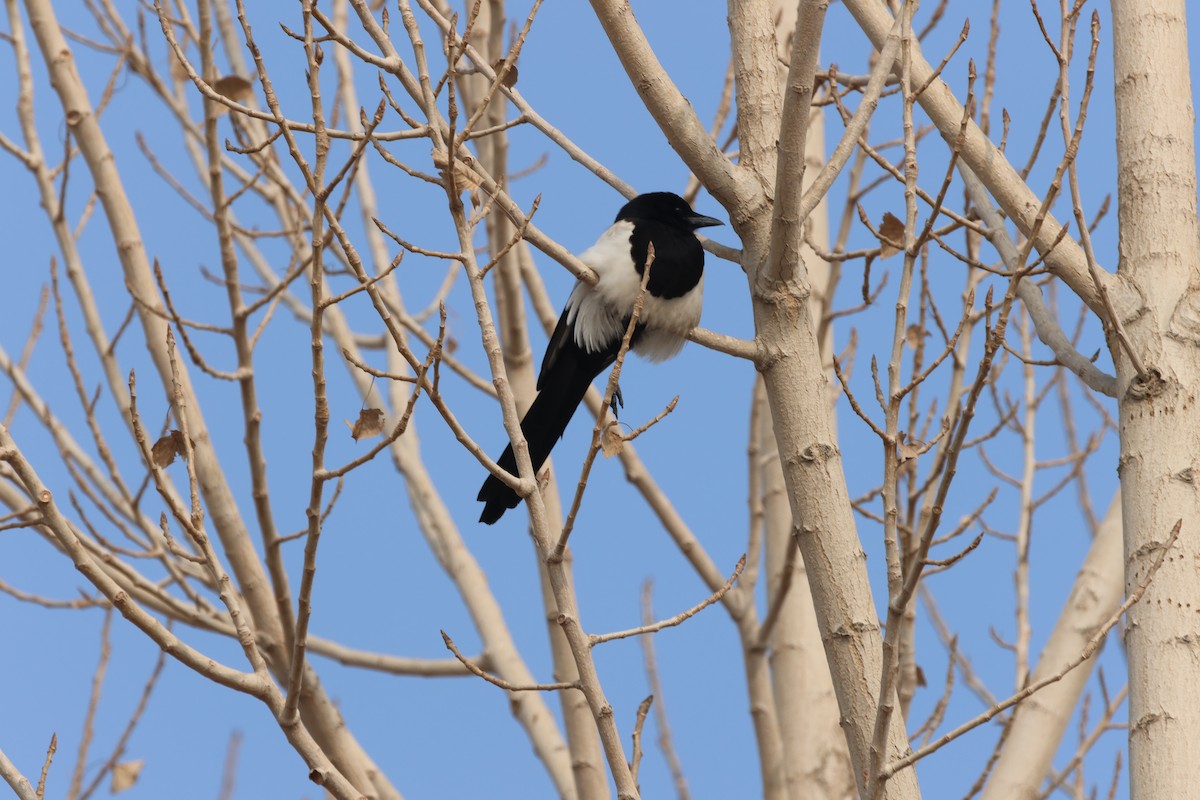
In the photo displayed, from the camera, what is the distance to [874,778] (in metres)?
2.08

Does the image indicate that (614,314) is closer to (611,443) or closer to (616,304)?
(616,304)

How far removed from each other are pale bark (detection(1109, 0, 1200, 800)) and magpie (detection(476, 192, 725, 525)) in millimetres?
1152

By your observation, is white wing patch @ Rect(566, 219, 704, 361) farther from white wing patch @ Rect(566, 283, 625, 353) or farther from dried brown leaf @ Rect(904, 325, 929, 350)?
dried brown leaf @ Rect(904, 325, 929, 350)

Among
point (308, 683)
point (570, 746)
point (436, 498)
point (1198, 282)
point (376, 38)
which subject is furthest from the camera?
point (436, 498)

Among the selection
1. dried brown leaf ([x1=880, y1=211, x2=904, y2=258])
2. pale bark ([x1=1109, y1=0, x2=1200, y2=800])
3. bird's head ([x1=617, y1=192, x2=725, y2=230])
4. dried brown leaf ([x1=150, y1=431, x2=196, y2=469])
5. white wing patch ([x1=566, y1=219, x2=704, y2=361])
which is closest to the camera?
pale bark ([x1=1109, y1=0, x2=1200, y2=800])

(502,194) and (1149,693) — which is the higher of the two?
(502,194)

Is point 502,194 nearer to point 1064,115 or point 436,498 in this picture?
point 1064,115

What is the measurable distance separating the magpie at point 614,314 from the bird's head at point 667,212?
0.09 ft

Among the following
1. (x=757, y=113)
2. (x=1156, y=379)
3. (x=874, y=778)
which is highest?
(x=757, y=113)

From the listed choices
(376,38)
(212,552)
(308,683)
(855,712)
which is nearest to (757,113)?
(376,38)

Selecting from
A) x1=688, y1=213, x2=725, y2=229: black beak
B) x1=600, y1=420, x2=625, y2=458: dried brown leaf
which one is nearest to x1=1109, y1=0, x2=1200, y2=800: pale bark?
x1=600, y1=420, x2=625, y2=458: dried brown leaf

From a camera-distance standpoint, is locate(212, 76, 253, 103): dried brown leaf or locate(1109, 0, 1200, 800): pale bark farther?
locate(212, 76, 253, 103): dried brown leaf

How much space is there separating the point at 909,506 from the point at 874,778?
174 cm

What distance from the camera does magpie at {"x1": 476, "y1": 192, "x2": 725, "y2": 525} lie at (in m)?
3.55
